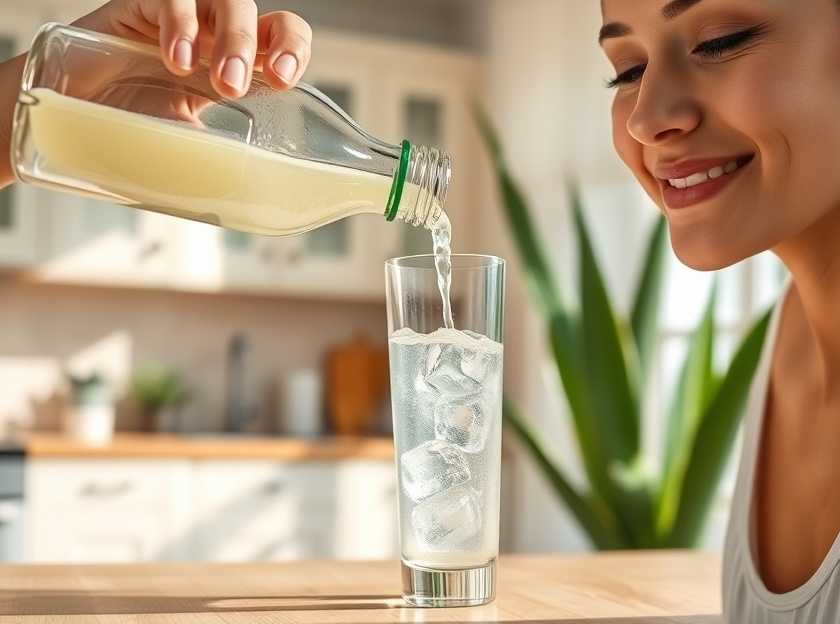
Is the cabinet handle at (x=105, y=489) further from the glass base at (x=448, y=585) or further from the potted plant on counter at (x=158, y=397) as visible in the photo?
the glass base at (x=448, y=585)

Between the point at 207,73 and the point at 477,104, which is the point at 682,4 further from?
the point at 477,104

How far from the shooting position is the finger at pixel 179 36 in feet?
2.56

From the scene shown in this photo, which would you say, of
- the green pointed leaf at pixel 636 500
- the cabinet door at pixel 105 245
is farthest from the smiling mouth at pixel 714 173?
the cabinet door at pixel 105 245

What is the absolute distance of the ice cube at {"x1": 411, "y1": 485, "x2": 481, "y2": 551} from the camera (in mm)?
822

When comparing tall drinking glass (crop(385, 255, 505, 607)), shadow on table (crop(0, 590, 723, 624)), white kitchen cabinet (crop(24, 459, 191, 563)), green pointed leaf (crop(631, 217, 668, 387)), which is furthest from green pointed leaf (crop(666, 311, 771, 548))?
tall drinking glass (crop(385, 255, 505, 607))

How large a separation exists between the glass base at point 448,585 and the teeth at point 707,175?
37 centimetres

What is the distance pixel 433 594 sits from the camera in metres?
0.84

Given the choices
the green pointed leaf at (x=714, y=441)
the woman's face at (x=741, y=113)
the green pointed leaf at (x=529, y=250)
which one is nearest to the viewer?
the woman's face at (x=741, y=113)

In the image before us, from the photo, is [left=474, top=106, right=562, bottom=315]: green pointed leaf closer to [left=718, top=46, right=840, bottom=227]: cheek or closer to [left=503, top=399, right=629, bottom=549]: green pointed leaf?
[left=503, top=399, right=629, bottom=549]: green pointed leaf

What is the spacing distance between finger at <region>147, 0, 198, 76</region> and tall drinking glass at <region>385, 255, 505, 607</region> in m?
0.22

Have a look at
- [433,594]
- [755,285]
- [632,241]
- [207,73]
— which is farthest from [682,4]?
[632,241]

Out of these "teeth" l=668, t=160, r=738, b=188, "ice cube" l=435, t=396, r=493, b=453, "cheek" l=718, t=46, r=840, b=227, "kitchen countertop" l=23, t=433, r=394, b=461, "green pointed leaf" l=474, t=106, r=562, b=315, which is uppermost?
"green pointed leaf" l=474, t=106, r=562, b=315

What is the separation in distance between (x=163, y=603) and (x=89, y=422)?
3.20 m

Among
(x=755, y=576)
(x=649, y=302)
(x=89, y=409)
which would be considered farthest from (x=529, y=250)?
(x=755, y=576)
